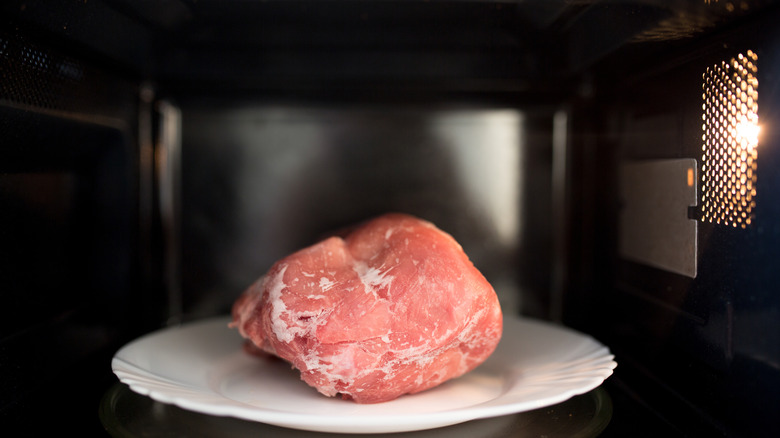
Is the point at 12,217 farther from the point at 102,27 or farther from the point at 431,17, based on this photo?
the point at 431,17

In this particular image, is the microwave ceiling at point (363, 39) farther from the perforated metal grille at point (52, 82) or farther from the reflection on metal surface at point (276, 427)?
the reflection on metal surface at point (276, 427)

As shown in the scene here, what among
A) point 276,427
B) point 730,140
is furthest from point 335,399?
point 730,140

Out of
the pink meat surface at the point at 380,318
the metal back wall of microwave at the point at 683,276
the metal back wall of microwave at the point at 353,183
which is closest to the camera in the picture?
the metal back wall of microwave at the point at 683,276

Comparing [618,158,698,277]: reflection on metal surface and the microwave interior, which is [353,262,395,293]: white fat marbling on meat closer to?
the microwave interior

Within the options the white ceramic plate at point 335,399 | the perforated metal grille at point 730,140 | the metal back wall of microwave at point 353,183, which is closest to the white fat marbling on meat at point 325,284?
the white ceramic plate at point 335,399

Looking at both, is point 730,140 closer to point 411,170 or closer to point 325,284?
point 325,284

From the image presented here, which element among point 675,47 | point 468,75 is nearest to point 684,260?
point 675,47
